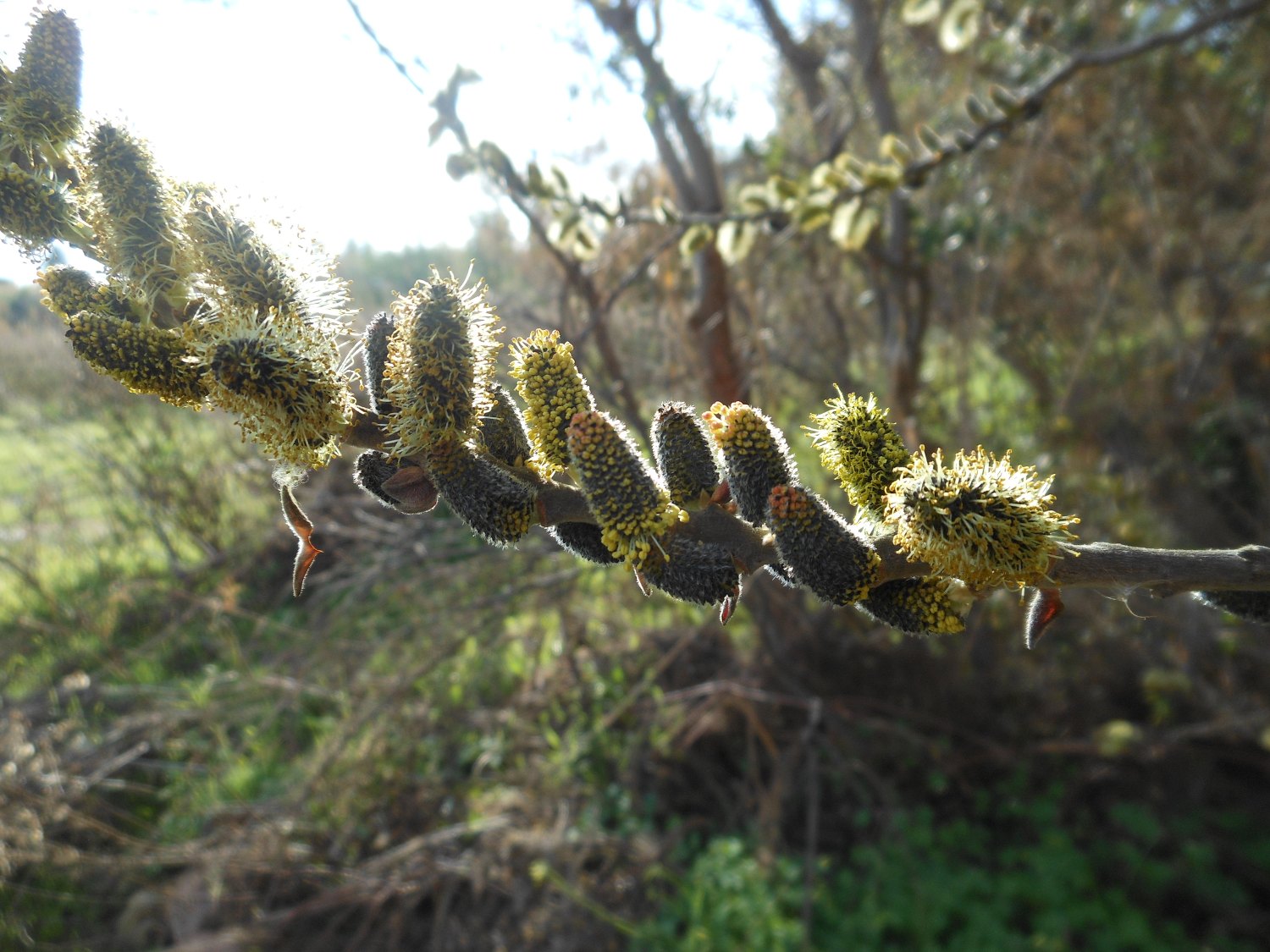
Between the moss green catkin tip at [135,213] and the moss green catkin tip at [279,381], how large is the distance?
95 millimetres

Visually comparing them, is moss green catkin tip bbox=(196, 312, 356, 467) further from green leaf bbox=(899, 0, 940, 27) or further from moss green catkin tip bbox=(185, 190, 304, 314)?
green leaf bbox=(899, 0, 940, 27)

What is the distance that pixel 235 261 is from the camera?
3.40ft

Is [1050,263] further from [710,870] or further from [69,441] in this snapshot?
[69,441]

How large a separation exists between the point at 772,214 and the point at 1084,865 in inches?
131

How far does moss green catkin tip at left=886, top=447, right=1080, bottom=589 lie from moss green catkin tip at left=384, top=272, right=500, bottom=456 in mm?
561

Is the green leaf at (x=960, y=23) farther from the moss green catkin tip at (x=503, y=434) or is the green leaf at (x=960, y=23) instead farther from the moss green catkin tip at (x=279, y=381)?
the moss green catkin tip at (x=279, y=381)

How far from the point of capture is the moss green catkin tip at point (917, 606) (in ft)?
3.28

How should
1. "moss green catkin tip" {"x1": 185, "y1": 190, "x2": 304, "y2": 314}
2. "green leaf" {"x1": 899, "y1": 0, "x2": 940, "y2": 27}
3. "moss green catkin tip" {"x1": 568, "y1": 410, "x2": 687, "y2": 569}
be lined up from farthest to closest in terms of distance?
1. "green leaf" {"x1": 899, "y1": 0, "x2": 940, "y2": 27}
2. "moss green catkin tip" {"x1": 185, "y1": 190, "x2": 304, "y2": 314}
3. "moss green catkin tip" {"x1": 568, "y1": 410, "x2": 687, "y2": 569}

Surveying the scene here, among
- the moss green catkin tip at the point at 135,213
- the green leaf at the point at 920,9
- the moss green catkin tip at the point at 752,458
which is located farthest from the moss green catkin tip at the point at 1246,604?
the green leaf at the point at 920,9

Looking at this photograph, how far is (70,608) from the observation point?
6121mm

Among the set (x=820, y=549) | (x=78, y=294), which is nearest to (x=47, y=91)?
(x=78, y=294)

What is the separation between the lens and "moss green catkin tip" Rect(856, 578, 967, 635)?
999 millimetres

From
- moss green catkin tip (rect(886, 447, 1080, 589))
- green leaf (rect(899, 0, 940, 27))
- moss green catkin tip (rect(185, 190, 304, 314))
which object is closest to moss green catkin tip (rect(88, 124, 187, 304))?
moss green catkin tip (rect(185, 190, 304, 314))

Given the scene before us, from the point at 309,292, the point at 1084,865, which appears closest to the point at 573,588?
the point at 1084,865
